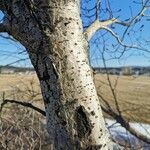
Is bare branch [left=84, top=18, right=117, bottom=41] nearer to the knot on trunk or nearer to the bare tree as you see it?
the bare tree

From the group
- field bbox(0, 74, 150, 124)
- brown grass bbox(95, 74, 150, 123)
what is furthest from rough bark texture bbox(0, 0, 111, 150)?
brown grass bbox(95, 74, 150, 123)

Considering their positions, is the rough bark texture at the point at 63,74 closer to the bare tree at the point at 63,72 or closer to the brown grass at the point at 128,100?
the bare tree at the point at 63,72

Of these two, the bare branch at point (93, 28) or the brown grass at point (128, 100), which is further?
the brown grass at point (128, 100)

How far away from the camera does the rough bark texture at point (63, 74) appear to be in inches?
79.8

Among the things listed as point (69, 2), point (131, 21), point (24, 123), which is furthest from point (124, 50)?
point (24, 123)

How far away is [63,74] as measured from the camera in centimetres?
203

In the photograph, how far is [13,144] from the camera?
711cm

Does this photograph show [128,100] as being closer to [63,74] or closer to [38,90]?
[38,90]

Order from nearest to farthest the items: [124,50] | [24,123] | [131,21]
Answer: [131,21] → [124,50] → [24,123]

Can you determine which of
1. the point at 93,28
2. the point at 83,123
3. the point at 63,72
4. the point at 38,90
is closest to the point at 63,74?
the point at 63,72

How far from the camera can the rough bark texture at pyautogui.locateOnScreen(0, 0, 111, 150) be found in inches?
79.8

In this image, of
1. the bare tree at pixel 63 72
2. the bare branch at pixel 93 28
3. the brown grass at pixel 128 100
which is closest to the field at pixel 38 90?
the brown grass at pixel 128 100

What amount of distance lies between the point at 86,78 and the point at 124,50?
2.87m

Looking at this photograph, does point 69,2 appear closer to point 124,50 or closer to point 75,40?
point 75,40
